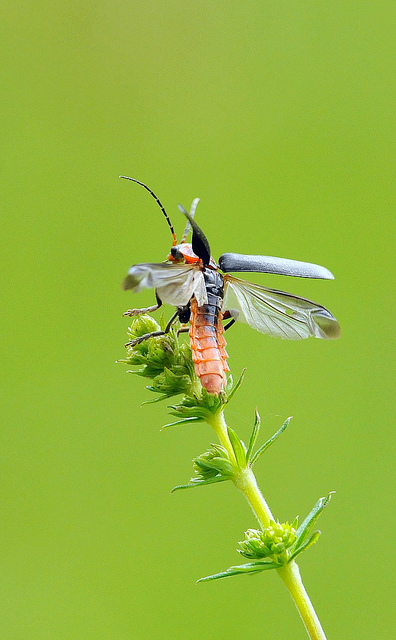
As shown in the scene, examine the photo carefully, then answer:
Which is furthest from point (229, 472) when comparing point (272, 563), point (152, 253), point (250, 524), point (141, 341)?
point (152, 253)

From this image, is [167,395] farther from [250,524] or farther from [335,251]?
[335,251]

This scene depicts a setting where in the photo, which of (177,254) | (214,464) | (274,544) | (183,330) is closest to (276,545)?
(274,544)

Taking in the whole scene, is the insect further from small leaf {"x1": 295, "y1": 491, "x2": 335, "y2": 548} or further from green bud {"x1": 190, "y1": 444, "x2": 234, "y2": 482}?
small leaf {"x1": 295, "y1": 491, "x2": 335, "y2": 548}

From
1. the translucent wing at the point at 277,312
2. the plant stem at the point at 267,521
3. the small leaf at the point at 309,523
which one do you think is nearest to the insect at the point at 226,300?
the translucent wing at the point at 277,312

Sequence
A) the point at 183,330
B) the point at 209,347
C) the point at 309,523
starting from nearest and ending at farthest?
the point at 309,523, the point at 209,347, the point at 183,330

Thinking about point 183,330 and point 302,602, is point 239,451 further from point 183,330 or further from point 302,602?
point 183,330

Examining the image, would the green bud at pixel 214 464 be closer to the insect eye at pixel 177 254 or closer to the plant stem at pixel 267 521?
the plant stem at pixel 267 521
